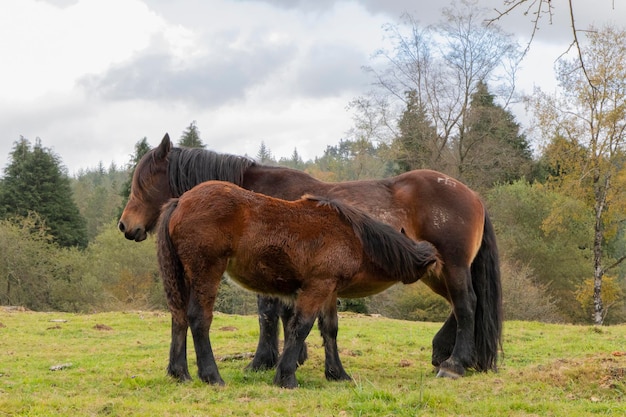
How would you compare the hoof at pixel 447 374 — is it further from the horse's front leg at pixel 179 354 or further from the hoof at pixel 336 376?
the horse's front leg at pixel 179 354

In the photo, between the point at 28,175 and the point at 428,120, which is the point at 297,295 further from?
the point at 28,175

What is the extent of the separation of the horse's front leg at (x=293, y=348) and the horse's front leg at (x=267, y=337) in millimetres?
1090

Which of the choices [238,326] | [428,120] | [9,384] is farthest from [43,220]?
[9,384]

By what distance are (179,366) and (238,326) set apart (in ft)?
25.4

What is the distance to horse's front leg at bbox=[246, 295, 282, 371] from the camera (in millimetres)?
7414

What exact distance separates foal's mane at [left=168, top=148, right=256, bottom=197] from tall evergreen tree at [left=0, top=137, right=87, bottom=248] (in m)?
33.1

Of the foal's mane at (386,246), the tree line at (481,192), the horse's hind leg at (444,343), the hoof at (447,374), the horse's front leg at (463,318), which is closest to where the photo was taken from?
the foal's mane at (386,246)

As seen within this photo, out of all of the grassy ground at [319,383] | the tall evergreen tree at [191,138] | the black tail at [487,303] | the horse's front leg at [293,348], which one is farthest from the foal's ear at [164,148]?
the tall evergreen tree at [191,138]

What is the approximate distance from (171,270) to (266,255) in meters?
0.99

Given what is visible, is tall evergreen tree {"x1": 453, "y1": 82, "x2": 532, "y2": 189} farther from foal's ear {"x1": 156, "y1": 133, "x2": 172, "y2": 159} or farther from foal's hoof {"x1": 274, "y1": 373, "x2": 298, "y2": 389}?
foal's hoof {"x1": 274, "y1": 373, "x2": 298, "y2": 389}

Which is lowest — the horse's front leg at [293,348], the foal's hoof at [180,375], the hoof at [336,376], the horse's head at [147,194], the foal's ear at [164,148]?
the foal's hoof at [180,375]

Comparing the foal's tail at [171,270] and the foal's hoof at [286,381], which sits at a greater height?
the foal's tail at [171,270]

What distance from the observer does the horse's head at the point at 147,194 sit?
763 cm

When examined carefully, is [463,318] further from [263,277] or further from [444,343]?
[263,277]
